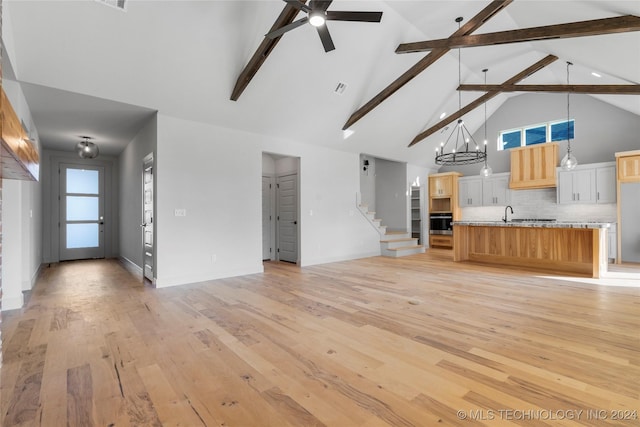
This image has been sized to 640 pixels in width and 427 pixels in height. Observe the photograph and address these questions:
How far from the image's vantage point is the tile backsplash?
7.70 m

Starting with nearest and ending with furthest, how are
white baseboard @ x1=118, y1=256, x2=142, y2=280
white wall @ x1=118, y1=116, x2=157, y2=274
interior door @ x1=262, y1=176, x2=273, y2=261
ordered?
white wall @ x1=118, y1=116, x2=157, y2=274 < white baseboard @ x1=118, y1=256, x2=142, y2=280 < interior door @ x1=262, y1=176, x2=273, y2=261

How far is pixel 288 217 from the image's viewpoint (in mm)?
7695

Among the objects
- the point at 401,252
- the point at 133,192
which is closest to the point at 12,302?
the point at 133,192

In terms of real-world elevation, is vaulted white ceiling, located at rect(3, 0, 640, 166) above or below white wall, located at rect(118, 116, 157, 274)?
above

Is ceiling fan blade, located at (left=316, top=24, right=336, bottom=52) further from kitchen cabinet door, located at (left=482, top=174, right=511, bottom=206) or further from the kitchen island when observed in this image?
kitchen cabinet door, located at (left=482, top=174, right=511, bottom=206)

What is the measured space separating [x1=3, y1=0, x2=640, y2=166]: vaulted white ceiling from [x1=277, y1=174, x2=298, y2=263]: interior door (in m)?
1.15

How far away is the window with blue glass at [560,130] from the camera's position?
8445mm

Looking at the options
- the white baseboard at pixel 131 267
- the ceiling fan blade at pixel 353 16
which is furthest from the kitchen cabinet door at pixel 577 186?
the white baseboard at pixel 131 267

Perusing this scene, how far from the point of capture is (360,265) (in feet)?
23.4

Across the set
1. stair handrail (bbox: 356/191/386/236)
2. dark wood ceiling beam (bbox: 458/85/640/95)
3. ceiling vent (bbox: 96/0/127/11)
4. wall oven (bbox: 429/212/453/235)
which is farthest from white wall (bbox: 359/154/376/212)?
ceiling vent (bbox: 96/0/127/11)

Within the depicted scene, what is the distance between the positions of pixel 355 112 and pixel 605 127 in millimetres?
6197

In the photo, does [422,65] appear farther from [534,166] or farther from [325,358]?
[325,358]

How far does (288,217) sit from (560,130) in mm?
7521

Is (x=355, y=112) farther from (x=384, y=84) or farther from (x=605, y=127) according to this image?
(x=605, y=127)
